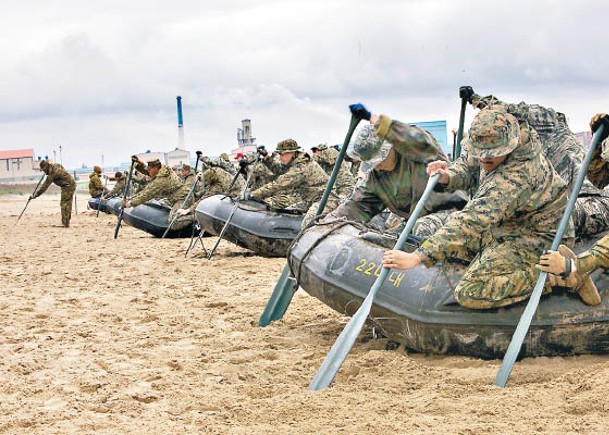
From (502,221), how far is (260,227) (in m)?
6.76

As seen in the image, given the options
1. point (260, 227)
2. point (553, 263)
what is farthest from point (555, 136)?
point (260, 227)

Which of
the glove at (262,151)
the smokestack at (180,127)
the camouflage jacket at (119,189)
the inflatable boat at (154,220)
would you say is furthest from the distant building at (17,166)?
the glove at (262,151)

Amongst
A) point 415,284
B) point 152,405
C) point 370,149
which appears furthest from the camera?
point 370,149

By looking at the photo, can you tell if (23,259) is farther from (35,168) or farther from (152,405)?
(35,168)

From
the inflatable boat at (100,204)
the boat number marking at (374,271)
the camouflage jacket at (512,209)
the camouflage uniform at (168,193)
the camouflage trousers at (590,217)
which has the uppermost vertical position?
the camouflage jacket at (512,209)

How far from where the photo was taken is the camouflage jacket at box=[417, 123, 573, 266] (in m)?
5.11

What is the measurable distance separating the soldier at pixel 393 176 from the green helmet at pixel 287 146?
5.33 m

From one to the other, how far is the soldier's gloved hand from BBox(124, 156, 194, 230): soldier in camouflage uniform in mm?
11628

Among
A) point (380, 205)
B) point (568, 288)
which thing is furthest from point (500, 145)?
point (380, 205)

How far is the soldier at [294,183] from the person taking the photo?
12414 millimetres

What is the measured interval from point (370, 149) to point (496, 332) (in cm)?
248

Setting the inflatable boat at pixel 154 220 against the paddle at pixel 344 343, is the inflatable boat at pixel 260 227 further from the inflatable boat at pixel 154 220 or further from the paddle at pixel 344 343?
Result: the paddle at pixel 344 343

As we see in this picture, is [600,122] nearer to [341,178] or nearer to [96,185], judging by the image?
[341,178]

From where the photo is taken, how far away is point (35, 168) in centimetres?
7981
